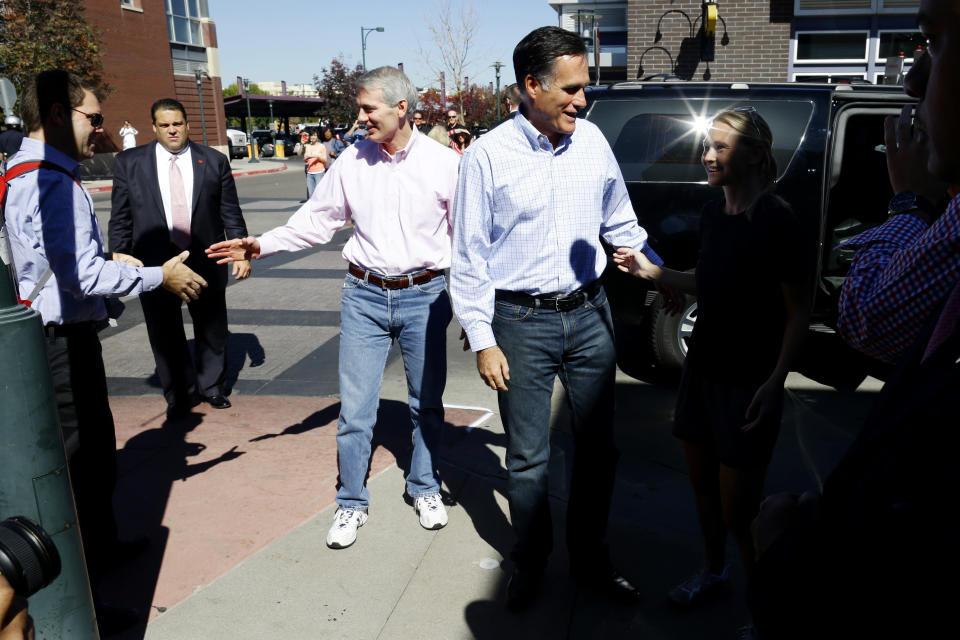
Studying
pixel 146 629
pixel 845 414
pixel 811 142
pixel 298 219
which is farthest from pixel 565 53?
pixel 845 414

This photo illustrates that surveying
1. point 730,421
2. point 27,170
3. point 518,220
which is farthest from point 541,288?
point 27,170

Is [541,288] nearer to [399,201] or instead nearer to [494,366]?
[494,366]

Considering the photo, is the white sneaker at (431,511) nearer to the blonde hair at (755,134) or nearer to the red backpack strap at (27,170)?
the red backpack strap at (27,170)

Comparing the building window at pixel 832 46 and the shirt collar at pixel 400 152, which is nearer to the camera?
the shirt collar at pixel 400 152

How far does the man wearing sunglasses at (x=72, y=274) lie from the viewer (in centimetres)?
282

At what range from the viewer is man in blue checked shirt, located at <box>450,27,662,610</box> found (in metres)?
2.85

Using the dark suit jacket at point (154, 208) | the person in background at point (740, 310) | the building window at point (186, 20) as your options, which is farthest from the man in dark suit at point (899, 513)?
the building window at point (186, 20)

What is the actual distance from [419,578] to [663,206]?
10.0 feet


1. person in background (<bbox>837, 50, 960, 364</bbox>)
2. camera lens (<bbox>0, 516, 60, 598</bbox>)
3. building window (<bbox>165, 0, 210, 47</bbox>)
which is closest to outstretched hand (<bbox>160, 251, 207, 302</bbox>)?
camera lens (<bbox>0, 516, 60, 598</bbox>)

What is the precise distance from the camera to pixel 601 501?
10.2 feet

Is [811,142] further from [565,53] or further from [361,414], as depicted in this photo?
[361,414]

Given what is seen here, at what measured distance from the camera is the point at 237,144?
157 feet

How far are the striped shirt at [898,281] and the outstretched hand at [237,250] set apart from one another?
278 cm

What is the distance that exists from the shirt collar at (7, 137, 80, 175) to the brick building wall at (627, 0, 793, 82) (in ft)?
42.4
